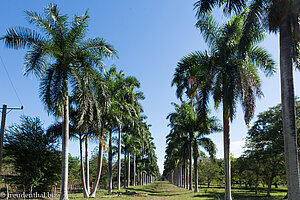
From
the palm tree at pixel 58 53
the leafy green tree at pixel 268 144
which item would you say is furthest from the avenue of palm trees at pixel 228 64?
the leafy green tree at pixel 268 144

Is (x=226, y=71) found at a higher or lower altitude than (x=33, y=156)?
higher

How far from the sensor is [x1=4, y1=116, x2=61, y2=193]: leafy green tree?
19.7 m

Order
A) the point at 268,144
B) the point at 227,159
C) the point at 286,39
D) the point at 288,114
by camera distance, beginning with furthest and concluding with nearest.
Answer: the point at 268,144, the point at 227,159, the point at 286,39, the point at 288,114

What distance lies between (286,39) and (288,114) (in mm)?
2767

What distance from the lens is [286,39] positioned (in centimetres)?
876

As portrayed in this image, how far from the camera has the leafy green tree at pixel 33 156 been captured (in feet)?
64.5

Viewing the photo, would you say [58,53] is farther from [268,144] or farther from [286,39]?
[268,144]

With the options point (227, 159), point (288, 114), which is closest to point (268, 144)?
point (227, 159)

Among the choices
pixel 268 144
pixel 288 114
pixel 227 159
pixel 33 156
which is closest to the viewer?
pixel 288 114

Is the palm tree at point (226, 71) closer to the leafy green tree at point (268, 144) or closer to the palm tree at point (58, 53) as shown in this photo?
the palm tree at point (58, 53)

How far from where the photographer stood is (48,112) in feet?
44.4

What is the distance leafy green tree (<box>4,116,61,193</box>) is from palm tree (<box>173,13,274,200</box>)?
1268cm

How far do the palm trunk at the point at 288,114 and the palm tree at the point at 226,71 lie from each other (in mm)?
4523

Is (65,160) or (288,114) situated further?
(65,160)
